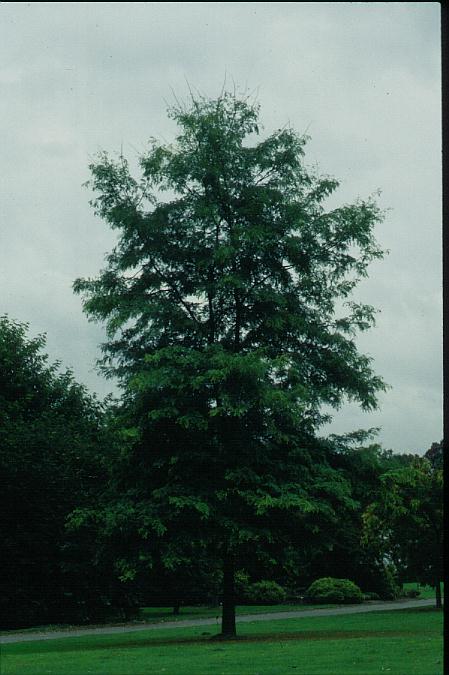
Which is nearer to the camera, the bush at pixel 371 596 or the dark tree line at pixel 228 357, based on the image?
the dark tree line at pixel 228 357

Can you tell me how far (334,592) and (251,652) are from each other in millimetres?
21780

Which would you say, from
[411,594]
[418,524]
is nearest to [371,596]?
[411,594]

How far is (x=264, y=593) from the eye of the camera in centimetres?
3256

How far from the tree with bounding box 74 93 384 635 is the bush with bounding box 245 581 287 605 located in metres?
16.9

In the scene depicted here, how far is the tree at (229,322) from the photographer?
1459cm

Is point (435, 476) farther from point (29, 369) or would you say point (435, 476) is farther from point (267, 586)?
point (29, 369)

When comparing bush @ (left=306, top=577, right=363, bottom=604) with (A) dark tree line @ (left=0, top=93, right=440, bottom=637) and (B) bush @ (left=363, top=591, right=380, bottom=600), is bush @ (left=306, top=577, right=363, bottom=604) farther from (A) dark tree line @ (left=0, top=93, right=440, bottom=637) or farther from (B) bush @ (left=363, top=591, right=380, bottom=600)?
(A) dark tree line @ (left=0, top=93, right=440, bottom=637)

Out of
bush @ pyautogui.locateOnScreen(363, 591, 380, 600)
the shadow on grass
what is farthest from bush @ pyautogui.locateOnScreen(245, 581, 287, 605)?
the shadow on grass

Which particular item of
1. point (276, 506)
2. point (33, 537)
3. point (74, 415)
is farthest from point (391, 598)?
point (276, 506)

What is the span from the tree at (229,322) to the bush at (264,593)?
16.9 metres

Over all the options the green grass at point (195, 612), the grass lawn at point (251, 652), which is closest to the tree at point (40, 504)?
the green grass at point (195, 612)

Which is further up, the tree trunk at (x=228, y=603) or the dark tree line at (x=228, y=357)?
the dark tree line at (x=228, y=357)

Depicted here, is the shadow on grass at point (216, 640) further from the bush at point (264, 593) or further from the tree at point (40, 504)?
the bush at point (264, 593)

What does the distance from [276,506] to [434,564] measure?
12272 millimetres
